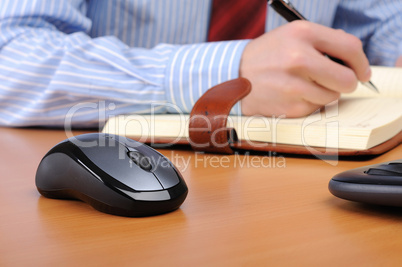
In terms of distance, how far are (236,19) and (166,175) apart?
0.83 metres

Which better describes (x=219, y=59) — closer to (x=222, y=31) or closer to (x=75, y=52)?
(x=75, y=52)

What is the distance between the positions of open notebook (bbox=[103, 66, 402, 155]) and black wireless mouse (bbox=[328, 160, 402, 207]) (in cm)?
18

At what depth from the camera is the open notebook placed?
1.64 ft

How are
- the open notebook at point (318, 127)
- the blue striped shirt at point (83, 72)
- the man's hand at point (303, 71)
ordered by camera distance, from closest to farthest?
1. the open notebook at point (318, 127)
2. the man's hand at point (303, 71)
3. the blue striped shirt at point (83, 72)

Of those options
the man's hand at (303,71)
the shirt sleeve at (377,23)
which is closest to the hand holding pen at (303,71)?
the man's hand at (303,71)

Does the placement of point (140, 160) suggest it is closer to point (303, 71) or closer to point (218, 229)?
point (218, 229)

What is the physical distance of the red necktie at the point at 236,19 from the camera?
107 cm

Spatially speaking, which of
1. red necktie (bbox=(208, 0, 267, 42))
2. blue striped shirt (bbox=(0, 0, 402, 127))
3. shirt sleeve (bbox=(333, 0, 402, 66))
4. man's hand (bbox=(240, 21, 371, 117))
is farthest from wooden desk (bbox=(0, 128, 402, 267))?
shirt sleeve (bbox=(333, 0, 402, 66))

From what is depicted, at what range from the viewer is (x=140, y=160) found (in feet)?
1.04

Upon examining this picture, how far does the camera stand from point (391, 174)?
0.97 ft

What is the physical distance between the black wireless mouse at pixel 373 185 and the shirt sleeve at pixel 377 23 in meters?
0.95

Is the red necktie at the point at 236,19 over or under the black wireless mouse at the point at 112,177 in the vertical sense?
over

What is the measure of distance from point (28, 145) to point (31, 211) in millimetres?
301

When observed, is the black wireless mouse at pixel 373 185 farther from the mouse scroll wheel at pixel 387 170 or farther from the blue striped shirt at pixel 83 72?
the blue striped shirt at pixel 83 72
